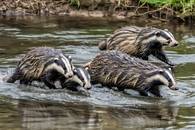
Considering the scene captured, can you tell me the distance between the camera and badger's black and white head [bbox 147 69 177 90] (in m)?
10.0

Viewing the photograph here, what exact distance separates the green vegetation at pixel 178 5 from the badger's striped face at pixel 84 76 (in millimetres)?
5842

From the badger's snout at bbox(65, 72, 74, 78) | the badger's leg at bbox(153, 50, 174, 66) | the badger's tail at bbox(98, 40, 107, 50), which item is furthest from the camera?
the badger's tail at bbox(98, 40, 107, 50)

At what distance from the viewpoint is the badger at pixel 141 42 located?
1230cm

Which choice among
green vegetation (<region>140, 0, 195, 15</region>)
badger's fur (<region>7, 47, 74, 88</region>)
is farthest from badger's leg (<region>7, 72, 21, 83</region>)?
green vegetation (<region>140, 0, 195, 15</region>)

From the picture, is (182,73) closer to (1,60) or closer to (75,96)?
(75,96)

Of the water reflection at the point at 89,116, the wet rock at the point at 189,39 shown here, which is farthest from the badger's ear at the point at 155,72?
the wet rock at the point at 189,39

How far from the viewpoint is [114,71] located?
10680mm

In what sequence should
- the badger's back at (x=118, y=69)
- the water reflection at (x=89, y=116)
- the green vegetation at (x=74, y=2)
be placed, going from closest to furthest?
1. the water reflection at (x=89, y=116)
2. the badger's back at (x=118, y=69)
3. the green vegetation at (x=74, y=2)

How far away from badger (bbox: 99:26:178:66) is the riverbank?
3371 mm

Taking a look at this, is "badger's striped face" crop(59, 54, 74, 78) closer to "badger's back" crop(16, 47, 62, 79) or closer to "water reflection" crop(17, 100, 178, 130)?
"badger's back" crop(16, 47, 62, 79)

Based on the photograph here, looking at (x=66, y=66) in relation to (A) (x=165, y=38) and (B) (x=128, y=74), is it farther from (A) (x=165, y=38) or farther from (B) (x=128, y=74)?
(A) (x=165, y=38)

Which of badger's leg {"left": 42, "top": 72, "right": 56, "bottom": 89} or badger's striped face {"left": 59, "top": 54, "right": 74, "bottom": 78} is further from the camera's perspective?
badger's leg {"left": 42, "top": 72, "right": 56, "bottom": 89}

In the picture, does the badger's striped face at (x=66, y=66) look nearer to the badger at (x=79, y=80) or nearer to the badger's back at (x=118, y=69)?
the badger at (x=79, y=80)

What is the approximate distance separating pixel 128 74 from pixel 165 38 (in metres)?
1.92
